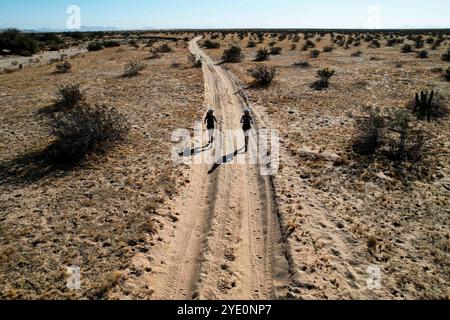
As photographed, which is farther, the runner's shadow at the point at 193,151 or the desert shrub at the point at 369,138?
the runner's shadow at the point at 193,151

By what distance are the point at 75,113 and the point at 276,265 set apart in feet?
39.2

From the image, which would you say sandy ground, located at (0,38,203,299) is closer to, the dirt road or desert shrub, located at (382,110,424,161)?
the dirt road

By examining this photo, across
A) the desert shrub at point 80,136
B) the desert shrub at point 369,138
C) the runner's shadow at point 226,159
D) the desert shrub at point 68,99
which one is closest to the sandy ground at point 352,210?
the desert shrub at point 369,138

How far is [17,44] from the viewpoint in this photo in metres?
57.5

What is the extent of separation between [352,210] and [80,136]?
37.6 ft

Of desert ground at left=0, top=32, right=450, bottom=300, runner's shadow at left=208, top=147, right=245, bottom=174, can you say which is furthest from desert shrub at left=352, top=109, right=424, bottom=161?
runner's shadow at left=208, top=147, right=245, bottom=174

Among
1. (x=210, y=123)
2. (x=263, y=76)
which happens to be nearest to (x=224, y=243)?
(x=210, y=123)

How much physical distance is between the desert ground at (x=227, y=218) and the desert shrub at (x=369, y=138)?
0.54 metres

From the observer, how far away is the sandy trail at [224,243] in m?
8.05

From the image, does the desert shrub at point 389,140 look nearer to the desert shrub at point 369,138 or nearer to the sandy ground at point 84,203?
the desert shrub at point 369,138

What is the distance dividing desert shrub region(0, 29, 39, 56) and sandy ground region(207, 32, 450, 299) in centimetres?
5284

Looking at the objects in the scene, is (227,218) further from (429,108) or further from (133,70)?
(133,70)

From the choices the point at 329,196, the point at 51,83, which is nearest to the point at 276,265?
the point at 329,196

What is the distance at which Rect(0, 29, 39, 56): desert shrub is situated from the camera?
187 ft
